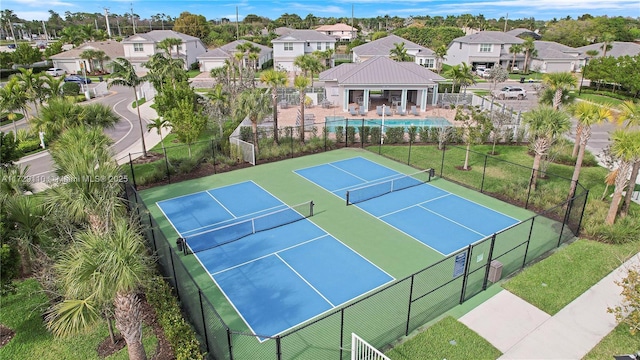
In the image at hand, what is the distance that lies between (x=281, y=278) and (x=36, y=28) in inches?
7318

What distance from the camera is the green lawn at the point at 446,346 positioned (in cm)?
1027

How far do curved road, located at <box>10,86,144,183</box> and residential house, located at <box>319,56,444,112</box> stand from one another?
17.9 metres

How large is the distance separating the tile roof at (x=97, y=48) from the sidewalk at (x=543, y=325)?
70557 mm

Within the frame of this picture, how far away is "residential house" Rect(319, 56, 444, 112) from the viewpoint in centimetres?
3784

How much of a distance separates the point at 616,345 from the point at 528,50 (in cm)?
6533

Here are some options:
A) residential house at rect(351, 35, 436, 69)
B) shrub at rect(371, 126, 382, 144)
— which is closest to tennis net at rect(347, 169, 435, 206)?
shrub at rect(371, 126, 382, 144)

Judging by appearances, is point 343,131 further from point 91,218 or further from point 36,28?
point 36,28

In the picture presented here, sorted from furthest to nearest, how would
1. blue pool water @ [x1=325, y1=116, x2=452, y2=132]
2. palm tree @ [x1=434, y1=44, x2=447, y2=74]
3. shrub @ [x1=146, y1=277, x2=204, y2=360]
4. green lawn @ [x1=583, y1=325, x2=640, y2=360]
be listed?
palm tree @ [x1=434, y1=44, x2=447, y2=74] < blue pool water @ [x1=325, y1=116, x2=452, y2=132] < green lawn @ [x1=583, y1=325, x2=640, y2=360] < shrub @ [x1=146, y1=277, x2=204, y2=360]

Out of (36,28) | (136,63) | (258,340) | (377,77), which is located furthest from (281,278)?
(36,28)

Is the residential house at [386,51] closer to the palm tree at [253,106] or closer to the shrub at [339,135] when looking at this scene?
the shrub at [339,135]

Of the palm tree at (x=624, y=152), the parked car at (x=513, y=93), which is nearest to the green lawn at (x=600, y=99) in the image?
the parked car at (x=513, y=93)

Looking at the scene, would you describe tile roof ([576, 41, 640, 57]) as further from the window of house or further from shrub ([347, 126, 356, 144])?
shrub ([347, 126, 356, 144])

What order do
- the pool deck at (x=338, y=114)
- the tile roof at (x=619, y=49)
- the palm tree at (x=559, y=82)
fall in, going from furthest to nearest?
the tile roof at (x=619, y=49)
the pool deck at (x=338, y=114)
the palm tree at (x=559, y=82)

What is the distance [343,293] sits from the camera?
1288 cm
